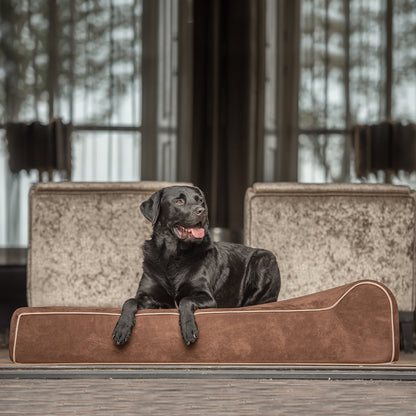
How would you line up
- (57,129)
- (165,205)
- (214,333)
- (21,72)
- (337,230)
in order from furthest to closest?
1. (21,72)
2. (57,129)
3. (337,230)
4. (165,205)
5. (214,333)

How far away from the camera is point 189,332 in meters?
1.34

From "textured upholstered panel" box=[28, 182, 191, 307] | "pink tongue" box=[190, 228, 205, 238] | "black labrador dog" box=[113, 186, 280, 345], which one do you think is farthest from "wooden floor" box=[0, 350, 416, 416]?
"textured upholstered panel" box=[28, 182, 191, 307]

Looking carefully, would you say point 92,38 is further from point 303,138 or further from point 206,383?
point 206,383

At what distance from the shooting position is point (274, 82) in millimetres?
5441

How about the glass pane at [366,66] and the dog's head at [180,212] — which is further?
the glass pane at [366,66]

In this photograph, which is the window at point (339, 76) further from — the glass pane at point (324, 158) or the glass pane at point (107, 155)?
the glass pane at point (107, 155)

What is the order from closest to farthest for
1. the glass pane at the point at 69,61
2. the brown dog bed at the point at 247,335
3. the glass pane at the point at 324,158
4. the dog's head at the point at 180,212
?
the brown dog bed at the point at 247,335, the dog's head at the point at 180,212, the glass pane at the point at 69,61, the glass pane at the point at 324,158

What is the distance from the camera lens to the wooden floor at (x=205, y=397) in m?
1.18

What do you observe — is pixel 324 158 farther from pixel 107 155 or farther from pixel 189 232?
pixel 189 232

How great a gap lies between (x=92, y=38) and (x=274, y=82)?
5.88 feet

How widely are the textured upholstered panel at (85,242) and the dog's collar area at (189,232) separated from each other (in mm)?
467

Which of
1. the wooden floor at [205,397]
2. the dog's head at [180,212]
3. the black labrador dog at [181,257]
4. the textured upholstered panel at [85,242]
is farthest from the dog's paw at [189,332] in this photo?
the textured upholstered panel at [85,242]

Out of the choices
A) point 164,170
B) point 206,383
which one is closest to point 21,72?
point 164,170

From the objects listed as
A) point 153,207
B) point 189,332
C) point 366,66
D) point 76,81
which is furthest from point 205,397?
point 366,66
